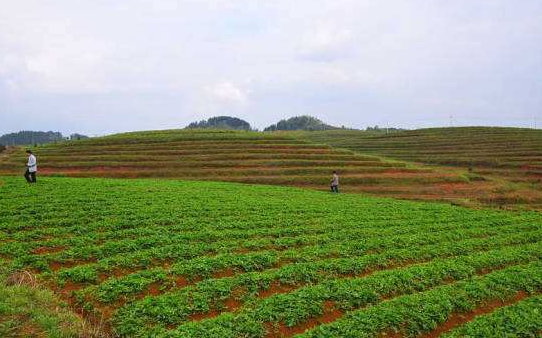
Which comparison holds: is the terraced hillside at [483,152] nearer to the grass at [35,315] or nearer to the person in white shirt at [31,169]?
the person in white shirt at [31,169]

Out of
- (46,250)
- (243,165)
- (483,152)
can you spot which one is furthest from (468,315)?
(483,152)

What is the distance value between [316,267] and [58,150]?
67094 mm

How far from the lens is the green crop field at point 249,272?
12.2 metres

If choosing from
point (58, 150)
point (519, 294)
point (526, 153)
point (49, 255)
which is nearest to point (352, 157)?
point (526, 153)

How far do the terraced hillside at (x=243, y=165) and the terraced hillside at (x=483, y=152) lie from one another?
6.61m

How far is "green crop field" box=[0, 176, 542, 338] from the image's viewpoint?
1221 cm

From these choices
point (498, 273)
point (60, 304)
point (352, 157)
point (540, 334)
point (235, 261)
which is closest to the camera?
point (60, 304)

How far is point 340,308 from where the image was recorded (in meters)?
13.8

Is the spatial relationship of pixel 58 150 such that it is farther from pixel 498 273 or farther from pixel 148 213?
pixel 498 273

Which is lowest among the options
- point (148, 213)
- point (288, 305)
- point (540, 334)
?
point (540, 334)

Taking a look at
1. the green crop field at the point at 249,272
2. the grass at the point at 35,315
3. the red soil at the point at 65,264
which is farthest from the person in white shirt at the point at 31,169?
the grass at the point at 35,315

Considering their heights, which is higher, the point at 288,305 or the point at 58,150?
the point at 58,150

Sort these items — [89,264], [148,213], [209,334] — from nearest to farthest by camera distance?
1. [209,334]
2. [89,264]
3. [148,213]

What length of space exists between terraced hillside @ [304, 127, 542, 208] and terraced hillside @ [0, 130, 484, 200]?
661 centimetres
